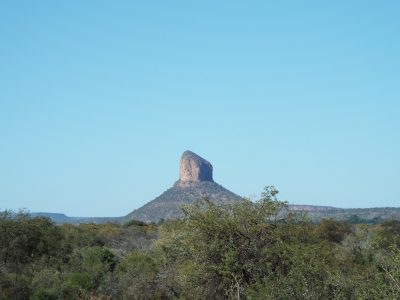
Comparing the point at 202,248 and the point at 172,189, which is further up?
the point at 172,189

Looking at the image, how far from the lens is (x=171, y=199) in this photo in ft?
541

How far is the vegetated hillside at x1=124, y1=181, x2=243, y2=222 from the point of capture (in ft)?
500

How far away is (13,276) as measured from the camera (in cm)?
3375

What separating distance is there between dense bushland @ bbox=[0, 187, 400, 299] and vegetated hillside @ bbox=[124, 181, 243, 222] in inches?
4142

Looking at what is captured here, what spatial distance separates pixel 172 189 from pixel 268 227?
155191 mm

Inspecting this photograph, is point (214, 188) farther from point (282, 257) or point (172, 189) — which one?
point (282, 257)

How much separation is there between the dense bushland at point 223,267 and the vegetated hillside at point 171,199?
105 m

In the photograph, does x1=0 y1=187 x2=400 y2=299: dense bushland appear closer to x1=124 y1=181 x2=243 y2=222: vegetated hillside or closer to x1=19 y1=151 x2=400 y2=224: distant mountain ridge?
x1=19 y1=151 x2=400 y2=224: distant mountain ridge

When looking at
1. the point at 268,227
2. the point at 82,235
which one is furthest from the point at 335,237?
the point at 268,227

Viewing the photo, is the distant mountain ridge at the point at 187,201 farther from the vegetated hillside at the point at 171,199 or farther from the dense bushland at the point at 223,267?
the dense bushland at the point at 223,267

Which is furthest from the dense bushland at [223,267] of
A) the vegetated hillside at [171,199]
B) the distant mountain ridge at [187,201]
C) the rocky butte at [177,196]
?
the vegetated hillside at [171,199]

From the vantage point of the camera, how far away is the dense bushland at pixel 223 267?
18.9m

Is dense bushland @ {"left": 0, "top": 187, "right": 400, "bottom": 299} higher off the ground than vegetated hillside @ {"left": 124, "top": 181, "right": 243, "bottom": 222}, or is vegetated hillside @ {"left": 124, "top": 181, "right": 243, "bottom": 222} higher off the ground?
vegetated hillside @ {"left": 124, "top": 181, "right": 243, "bottom": 222}

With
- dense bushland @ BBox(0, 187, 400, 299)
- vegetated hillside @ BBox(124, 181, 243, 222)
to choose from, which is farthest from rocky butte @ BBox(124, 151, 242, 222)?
dense bushland @ BBox(0, 187, 400, 299)
